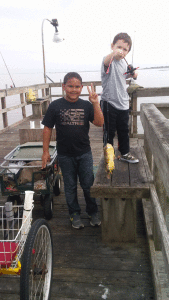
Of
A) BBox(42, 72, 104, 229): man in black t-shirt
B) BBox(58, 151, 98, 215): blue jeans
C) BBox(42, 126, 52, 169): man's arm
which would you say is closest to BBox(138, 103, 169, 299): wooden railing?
BBox(42, 72, 104, 229): man in black t-shirt

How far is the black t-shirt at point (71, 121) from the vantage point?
2896 mm

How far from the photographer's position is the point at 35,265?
209cm

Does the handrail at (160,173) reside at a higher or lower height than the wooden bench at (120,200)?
higher

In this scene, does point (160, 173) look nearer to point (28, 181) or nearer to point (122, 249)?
point (122, 249)

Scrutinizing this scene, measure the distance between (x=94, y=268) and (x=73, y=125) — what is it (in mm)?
1341

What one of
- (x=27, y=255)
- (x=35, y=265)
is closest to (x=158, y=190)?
(x=35, y=265)

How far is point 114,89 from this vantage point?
3.32 metres

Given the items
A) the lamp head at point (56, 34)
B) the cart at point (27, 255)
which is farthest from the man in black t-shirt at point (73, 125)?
the lamp head at point (56, 34)

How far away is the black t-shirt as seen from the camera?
9.50ft

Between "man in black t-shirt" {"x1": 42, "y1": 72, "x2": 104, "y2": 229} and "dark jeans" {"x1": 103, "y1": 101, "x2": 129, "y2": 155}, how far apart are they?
0.46 metres

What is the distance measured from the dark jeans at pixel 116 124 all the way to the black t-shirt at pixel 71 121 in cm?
48

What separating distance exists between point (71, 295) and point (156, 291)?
25.7 inches

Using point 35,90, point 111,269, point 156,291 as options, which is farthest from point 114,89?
point 35,90

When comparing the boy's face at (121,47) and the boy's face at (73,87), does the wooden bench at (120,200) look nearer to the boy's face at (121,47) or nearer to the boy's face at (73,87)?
the boy's face at (73,87)
